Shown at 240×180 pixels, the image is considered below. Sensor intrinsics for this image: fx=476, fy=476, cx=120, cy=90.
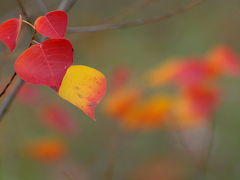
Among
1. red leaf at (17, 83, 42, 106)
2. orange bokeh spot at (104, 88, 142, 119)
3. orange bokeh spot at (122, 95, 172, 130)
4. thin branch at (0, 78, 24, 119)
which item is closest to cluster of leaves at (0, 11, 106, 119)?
thin branch at (0, 78, 24, 119)

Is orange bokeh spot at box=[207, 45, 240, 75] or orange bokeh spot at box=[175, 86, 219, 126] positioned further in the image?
orange bokeh spot at box=[175, 86, 219, 126]

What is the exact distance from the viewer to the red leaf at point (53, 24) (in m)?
0.82

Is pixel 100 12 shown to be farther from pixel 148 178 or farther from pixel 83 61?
pixel 148 178

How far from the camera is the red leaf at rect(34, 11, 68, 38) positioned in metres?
0.82

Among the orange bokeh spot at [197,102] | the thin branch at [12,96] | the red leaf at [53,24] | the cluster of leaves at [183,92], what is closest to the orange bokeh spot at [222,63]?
the cluster of leaves at [183,92]

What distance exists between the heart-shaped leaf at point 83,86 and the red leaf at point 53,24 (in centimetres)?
7

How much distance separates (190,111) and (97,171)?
52 cm

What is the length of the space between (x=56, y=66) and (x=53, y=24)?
0.08 metres

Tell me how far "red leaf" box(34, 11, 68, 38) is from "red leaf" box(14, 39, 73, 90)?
Answer: 0.7 inches

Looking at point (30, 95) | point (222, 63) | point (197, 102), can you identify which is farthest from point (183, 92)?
point (30, 95)

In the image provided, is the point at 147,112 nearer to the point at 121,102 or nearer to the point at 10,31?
the point at 121,102

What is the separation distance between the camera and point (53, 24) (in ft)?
2.72

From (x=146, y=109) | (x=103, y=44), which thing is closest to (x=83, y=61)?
(x=103, y=44)

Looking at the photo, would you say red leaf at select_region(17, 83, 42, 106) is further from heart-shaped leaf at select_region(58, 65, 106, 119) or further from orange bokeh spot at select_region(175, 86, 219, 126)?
heart-shaped leaf at select_region(58, 65, 106, 119)
